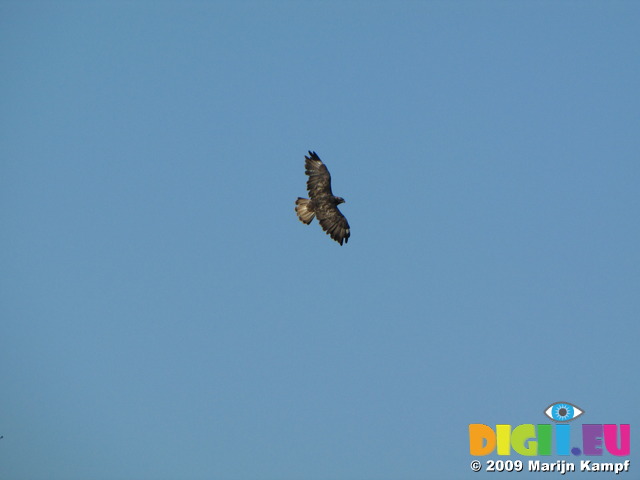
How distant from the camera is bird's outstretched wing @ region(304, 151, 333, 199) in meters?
105

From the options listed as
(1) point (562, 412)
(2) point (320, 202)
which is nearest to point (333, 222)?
(2) point (320, 202)

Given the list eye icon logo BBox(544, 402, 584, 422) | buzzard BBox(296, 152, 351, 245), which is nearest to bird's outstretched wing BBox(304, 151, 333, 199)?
buzzard BBox(296, 152, 351, 245)

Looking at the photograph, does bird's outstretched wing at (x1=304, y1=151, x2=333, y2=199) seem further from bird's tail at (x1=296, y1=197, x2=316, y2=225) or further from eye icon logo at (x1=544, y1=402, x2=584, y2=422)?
eye icon logo at (x1=544, y1=402, x2=584, y2=422)

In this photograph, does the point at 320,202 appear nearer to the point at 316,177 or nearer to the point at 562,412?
the point at 316,177

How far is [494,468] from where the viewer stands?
4454 inches

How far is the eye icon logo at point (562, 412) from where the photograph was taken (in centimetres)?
11488

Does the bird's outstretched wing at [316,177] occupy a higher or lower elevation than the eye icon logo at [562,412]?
higher

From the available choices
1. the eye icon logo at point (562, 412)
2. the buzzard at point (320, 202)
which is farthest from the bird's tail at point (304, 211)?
the eye icon logo at point (562, 412)

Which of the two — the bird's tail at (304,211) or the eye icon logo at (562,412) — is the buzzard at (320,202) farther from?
the eye icon logo at (562,412)

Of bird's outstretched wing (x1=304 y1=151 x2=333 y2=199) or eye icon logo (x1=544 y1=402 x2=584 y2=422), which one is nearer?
bird's outstretched wing (x1=304 y1=151 x2=333 y2=199)

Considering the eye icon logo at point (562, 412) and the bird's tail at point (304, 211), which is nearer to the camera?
the bird's tail at point (304, 211)

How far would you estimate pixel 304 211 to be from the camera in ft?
346

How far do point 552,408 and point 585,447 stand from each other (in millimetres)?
4423

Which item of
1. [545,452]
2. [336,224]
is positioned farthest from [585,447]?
[336,224]
